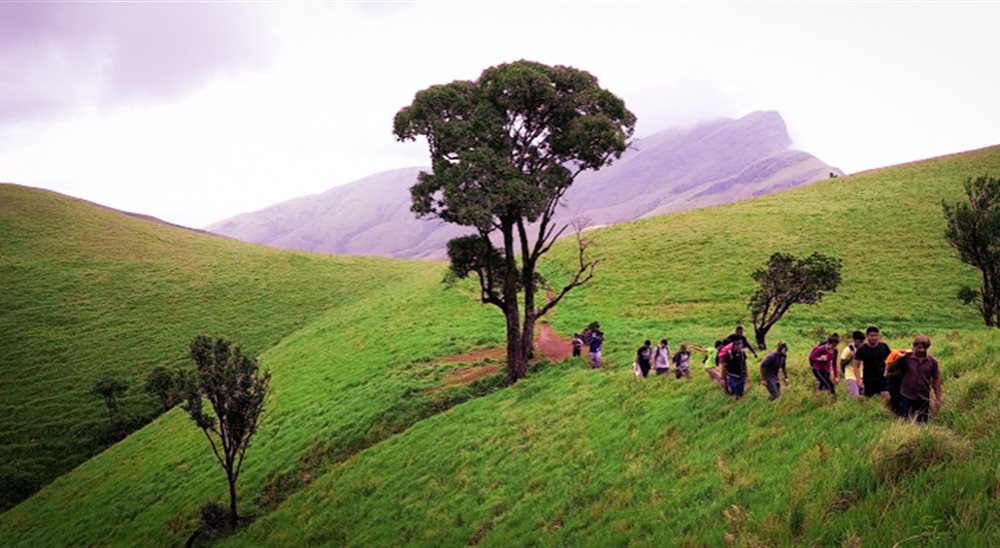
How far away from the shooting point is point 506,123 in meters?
28.5

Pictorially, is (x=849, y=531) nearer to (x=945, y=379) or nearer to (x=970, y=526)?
(x=970, y=526)

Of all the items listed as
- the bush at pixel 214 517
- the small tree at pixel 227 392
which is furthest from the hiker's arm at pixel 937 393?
the bush at pixel 214 517

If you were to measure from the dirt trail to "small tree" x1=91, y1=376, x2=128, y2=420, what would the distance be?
29.8 metres

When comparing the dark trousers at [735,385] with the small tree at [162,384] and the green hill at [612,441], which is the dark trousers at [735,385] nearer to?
the green hill at [612,441]

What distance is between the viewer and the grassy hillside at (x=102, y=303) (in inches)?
1752

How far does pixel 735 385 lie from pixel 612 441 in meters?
4.58

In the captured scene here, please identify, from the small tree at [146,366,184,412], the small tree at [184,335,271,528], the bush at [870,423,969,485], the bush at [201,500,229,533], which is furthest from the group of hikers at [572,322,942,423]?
the small tree at [146,366,184,412]

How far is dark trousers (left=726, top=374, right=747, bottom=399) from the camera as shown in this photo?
17547mm

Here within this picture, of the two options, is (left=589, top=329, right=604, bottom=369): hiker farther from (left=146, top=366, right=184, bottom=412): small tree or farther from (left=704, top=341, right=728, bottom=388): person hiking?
(left=146, top=366, right=184, bottom=412): small tree

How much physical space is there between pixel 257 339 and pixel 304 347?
41.5 feet

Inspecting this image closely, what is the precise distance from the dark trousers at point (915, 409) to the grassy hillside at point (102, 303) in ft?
170

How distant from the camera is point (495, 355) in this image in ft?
122

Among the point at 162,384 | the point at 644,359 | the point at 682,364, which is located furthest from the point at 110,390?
the point at 682,364

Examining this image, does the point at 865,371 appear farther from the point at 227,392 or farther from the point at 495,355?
the point at 495,355
